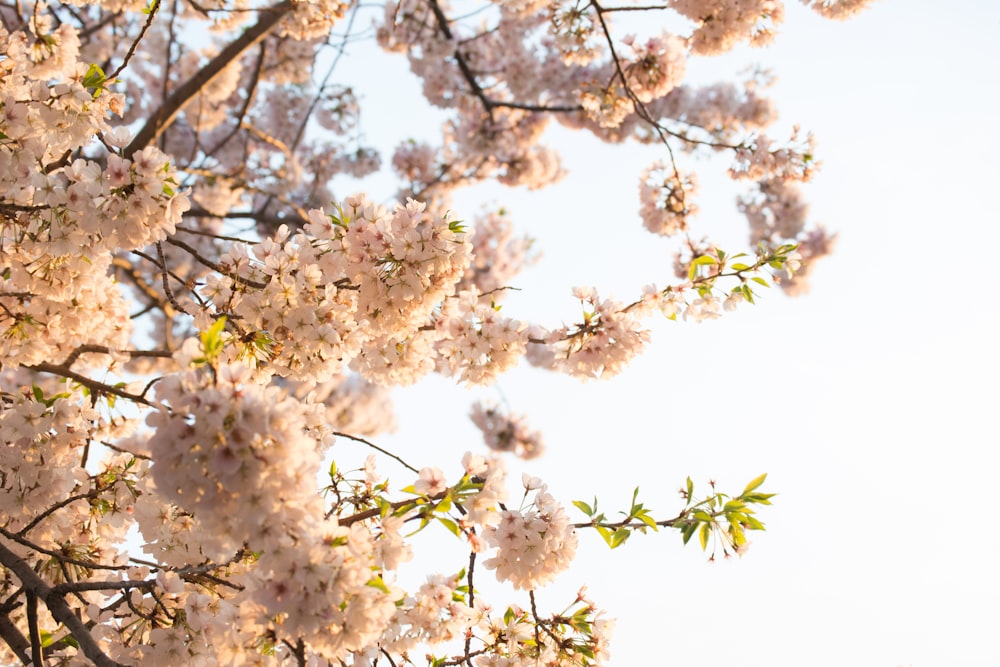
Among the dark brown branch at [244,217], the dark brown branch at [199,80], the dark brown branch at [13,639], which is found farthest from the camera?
the dark brown branch at [199,80]

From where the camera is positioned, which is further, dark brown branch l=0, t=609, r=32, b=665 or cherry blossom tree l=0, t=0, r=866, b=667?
dark brown branch l=0, t=609, r=32, b=665

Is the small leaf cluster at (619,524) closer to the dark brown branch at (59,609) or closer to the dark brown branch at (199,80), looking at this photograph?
the dark brown branch at (59,609)

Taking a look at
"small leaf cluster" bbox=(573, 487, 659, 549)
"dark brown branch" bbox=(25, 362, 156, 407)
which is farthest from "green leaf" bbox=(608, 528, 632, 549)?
"dark brown branch" bbox=(25, 362, 156, 407)

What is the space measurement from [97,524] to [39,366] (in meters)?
0.89

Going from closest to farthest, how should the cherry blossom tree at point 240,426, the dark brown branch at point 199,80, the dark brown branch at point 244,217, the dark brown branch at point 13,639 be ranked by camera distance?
the cherry blossom tree at point 240,426 → the dark brown branch at point 13,639 → the dark brown branch at point 244,217 → the dark brown branch at point 199,80

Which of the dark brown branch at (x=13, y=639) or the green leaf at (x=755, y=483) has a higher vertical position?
the green leaf at (x=755, y=483)

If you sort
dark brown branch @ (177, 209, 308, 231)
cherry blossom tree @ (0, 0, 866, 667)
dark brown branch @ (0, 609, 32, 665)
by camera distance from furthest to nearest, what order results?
dark brown branch @ (177, 209, 308, 231) < dark brown branch @ (0, 609, 32, 665) < cherry blossom tree @ (0, 0, 866, 667)

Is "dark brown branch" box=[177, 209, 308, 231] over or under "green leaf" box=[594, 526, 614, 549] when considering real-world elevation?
over

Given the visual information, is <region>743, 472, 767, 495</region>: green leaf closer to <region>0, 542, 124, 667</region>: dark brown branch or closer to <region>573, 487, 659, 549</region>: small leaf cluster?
<region>573, 487, 659, 549</region>: small leaf cluster

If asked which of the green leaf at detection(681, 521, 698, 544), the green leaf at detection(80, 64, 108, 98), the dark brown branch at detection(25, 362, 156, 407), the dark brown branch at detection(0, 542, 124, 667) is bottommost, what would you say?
the dark brown branch at detection(0, 542, 124, 667)

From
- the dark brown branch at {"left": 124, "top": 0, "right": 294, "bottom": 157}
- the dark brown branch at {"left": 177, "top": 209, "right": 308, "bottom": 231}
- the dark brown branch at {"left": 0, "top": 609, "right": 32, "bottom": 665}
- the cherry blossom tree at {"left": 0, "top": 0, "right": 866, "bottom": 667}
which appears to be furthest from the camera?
the dark brown branch at {"left": 124, "top": 0, "right": 294, "bottom": 157}

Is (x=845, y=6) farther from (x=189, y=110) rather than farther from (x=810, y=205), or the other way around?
(x=189, y=110)

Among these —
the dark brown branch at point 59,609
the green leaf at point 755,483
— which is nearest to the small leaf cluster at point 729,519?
the green leaf at point 755,483

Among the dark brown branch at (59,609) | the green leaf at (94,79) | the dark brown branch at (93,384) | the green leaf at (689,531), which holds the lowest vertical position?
the dark brown branch at (59,609)
